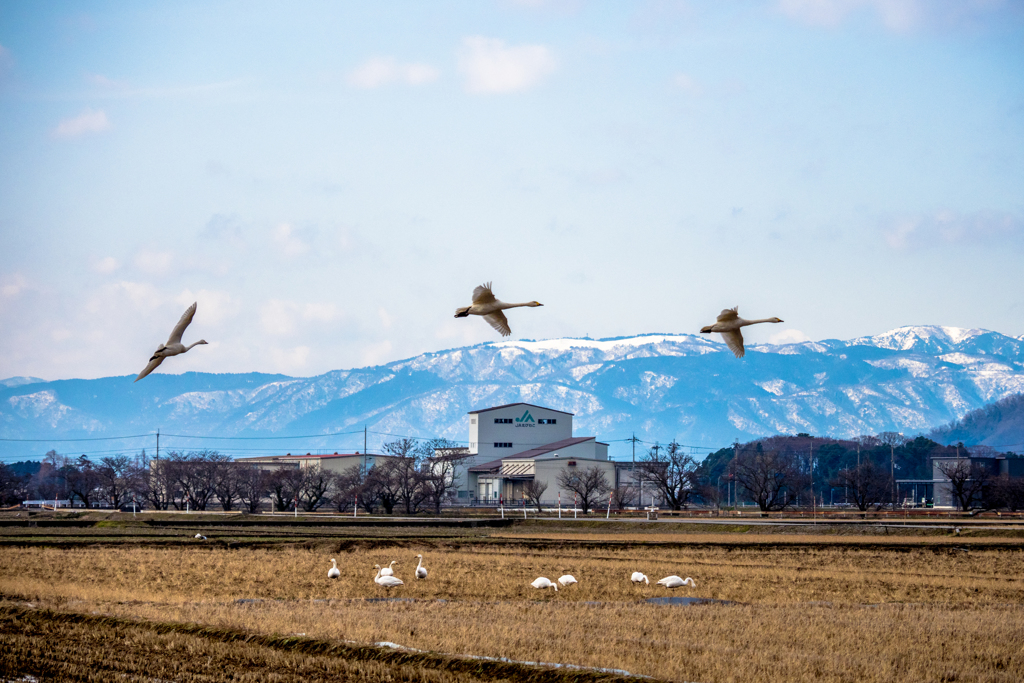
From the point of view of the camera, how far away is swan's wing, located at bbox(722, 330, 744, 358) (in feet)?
28.8

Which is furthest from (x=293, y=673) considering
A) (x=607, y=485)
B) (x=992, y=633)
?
(x=607, y=485)

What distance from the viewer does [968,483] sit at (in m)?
128

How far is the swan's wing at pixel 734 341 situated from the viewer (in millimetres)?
8789

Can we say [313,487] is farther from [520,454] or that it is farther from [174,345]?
[174,345]

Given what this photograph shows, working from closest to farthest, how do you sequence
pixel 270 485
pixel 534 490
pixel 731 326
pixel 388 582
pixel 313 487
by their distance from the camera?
pixel 731 326 → pixel 388 582 → pixel 270 485 → pixel 313 487 → pixel 534 490

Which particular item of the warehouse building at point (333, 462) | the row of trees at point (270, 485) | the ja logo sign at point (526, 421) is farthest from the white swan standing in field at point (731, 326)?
the ja logo sign at point (526, 421)

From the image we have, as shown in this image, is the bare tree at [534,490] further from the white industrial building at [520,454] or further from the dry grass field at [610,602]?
the dry grass field at [610,602]

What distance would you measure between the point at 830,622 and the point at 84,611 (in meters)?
16.9

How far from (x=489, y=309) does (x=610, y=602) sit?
Answer: 1948 centimetres

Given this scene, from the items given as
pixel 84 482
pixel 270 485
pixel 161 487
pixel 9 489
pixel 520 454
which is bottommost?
pixel 9 489

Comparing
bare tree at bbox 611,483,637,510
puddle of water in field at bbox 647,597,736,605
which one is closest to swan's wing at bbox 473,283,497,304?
puddle of water in field at bbox 647,597,736,605

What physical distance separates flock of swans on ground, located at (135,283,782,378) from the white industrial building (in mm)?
115310

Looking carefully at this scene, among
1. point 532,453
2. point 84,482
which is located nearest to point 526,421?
point 532,453

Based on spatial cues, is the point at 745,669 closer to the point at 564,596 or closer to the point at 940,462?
the point at 564,596
